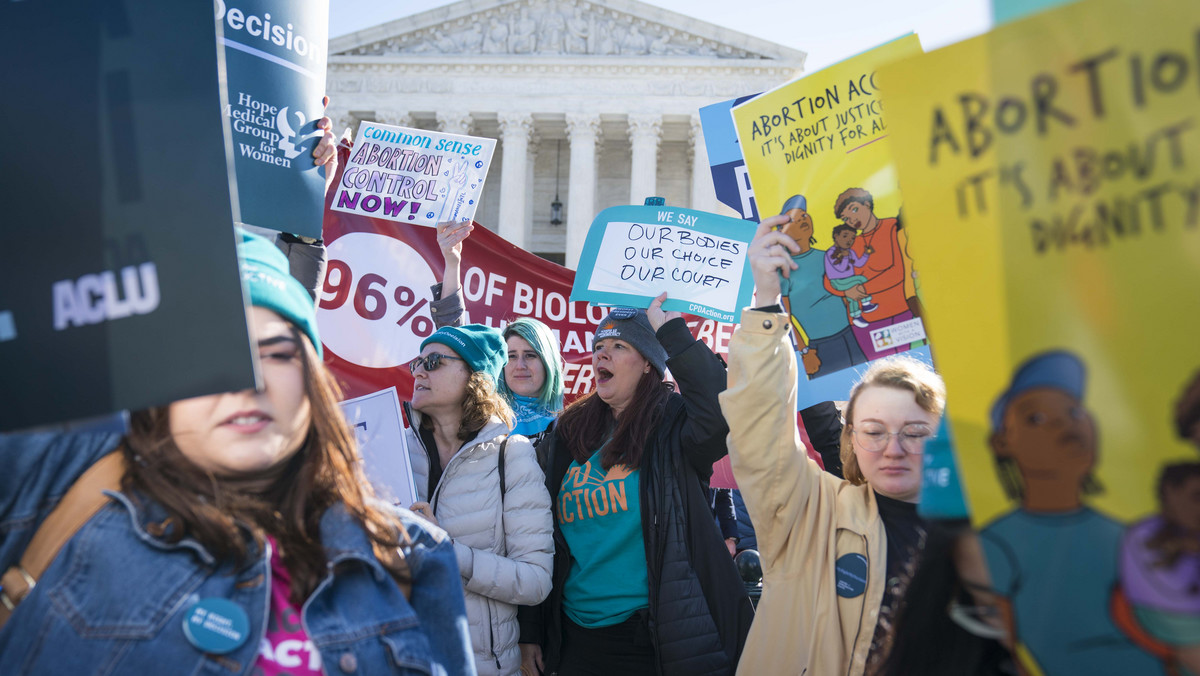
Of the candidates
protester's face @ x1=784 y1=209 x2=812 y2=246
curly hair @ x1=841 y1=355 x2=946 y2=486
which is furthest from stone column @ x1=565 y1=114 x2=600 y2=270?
curly hair @ x1=841 y1=355 x2=946 y2=486

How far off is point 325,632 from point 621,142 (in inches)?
1246

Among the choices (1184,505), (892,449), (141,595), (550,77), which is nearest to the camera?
(1184,505)

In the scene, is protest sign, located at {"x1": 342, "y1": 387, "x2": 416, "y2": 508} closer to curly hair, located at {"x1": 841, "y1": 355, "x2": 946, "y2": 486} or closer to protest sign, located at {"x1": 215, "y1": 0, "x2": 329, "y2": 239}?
protest sign, located at {"x1": 215, "y1": 0, "x2": 329, "y2": 239}

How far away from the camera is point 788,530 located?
2.23m

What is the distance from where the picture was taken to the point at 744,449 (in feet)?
7.16

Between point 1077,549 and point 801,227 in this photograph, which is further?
point 801,227

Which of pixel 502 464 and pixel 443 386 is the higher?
pixel 443 386

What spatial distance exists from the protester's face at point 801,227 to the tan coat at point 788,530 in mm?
723

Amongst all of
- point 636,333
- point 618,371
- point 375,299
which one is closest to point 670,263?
point 636,333

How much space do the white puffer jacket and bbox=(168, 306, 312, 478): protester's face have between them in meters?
1.44

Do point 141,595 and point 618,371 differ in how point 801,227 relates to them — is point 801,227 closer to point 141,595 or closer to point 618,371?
point 618,371

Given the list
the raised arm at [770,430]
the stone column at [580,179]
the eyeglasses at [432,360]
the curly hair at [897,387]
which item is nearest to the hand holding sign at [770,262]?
the raised arm at [770,430]

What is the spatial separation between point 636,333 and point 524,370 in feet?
3.01

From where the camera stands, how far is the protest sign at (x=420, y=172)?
4672 mm
